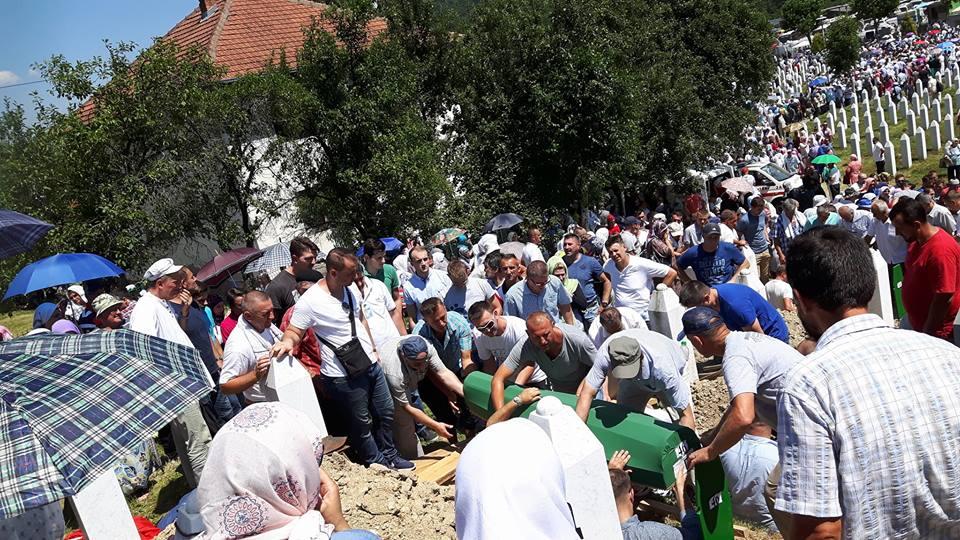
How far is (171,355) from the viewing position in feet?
11.4

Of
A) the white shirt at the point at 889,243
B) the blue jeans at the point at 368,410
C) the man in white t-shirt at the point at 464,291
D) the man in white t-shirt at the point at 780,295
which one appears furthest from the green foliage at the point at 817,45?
the blue jeans at the point at 368,410

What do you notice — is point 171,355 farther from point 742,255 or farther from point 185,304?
point 742,255

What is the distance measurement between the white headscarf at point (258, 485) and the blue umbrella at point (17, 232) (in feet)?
14.8

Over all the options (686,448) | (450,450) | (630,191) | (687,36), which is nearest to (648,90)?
(630,191)

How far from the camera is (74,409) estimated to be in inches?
115

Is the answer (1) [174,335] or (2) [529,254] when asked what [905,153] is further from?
(1) [174,335]

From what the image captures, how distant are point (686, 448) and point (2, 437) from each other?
138 inches

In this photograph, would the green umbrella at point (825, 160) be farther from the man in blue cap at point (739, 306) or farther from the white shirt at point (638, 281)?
the man in blue cap at point (739, 306)

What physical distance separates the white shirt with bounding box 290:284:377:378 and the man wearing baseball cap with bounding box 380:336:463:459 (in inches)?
10.4

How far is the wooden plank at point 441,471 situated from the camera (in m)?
6.00

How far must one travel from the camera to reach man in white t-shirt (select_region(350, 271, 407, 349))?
22.8 feet

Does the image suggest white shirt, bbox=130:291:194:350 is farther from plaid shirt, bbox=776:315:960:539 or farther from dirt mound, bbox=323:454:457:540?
plaid shirt, bbox=776:315:960:539

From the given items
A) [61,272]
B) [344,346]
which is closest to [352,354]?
[344,346]

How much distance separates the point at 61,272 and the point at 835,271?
9775 millimetres
